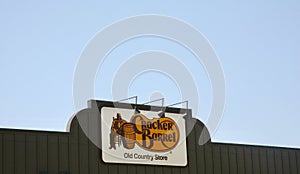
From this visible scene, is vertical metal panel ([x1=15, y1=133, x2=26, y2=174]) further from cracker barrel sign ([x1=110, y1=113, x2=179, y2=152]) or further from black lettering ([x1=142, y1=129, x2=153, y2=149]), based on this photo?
black lettering ([x1=142, y1=129, x2=153, y2=149])

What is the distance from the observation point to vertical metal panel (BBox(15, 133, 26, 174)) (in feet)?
66.0

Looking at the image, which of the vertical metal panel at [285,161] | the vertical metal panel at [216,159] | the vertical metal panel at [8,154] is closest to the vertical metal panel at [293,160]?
the vertical metal panel at [285,161]

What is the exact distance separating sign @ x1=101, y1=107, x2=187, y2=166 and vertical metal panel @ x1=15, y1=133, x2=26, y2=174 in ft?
8.99

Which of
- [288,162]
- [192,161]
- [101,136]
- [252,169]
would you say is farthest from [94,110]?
[288,162]

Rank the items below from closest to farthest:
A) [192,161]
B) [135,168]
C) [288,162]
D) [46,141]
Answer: [46,141]
[135,168]
[192,161]
[288,162]

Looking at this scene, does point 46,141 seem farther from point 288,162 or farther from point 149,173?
point 288,162

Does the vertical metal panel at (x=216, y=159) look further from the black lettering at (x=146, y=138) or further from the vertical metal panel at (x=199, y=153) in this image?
the black lettering at (x=146, y=138)

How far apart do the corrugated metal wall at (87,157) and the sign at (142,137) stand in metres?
0.26

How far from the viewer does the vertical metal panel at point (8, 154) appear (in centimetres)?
1989

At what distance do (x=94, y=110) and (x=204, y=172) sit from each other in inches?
185

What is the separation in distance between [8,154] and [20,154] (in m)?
0.38

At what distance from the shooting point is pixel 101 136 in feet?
72.2

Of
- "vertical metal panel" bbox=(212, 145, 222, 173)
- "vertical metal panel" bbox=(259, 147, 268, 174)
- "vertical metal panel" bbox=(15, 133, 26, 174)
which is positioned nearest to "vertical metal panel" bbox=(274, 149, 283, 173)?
"vertical metal panel" bbox=(259, 147, 268, 174)

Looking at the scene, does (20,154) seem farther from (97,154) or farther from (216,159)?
(216,159)
